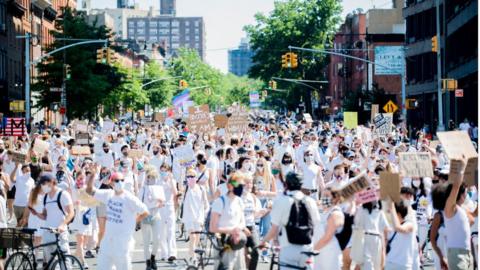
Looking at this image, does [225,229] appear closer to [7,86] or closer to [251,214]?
[251,214]

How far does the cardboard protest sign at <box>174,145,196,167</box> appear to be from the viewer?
2688cm

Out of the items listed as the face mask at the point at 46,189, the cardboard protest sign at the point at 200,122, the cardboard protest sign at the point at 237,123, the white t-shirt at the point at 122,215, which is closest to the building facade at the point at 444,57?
the cardboard protest sign at the point at 237,123

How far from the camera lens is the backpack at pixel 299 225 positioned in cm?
1267

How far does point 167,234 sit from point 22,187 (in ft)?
11.9

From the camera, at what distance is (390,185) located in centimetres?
1282

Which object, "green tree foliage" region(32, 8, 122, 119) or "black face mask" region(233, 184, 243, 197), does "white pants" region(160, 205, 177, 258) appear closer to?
"black face mask" region(233, 184, 243, 197)

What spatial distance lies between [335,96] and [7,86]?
64.3 metres

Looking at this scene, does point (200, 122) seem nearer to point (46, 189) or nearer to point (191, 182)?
point (191, 182)

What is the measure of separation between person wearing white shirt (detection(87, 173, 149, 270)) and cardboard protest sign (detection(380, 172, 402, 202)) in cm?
339

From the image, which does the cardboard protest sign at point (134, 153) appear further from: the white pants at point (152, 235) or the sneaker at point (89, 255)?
the white pants at point (152, 235)

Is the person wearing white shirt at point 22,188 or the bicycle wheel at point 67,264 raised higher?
the person wearing white shirt at point 22,188

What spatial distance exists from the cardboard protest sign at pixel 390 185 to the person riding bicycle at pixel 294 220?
76cm

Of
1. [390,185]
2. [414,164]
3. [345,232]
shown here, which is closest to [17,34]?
[414,164]

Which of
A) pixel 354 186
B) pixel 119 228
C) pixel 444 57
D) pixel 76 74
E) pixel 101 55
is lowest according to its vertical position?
pixel 119 228
